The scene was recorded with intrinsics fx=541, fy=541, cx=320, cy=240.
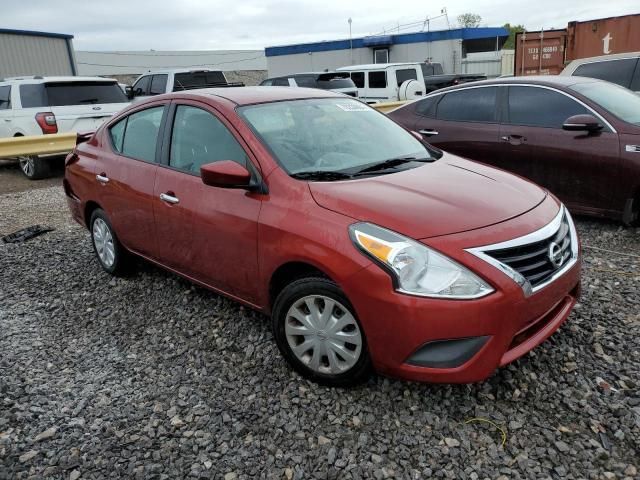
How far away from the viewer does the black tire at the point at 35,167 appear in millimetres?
9727

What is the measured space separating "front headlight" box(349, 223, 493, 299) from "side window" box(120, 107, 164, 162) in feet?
7.26

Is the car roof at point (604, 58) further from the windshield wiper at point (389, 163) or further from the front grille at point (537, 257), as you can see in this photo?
the front grille at point (537, 257)

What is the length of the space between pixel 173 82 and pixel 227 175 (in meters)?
10.6

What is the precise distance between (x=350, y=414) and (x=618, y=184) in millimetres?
3744

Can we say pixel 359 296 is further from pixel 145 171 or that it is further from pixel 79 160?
pixel 79 160

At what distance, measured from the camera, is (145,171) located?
4031mm

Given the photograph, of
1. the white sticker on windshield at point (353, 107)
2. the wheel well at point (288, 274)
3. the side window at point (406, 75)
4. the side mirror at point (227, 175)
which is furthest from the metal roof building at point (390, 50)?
the wheel well at point (288, 274)

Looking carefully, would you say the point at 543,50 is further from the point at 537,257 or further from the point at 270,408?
the point at 270,408

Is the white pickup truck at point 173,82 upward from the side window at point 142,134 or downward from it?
upward

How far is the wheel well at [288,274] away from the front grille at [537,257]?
2.94ft

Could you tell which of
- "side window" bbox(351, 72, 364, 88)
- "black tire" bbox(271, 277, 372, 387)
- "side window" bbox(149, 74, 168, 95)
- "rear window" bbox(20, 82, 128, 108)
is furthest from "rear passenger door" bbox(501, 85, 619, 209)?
"side window" bbox(351, 72, 364, 88)

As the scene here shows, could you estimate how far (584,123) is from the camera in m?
5.05

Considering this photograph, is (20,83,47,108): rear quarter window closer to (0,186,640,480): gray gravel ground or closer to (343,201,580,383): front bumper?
(0,186,640,480): gray gravel ground

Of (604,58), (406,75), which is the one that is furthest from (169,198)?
(406,75)
